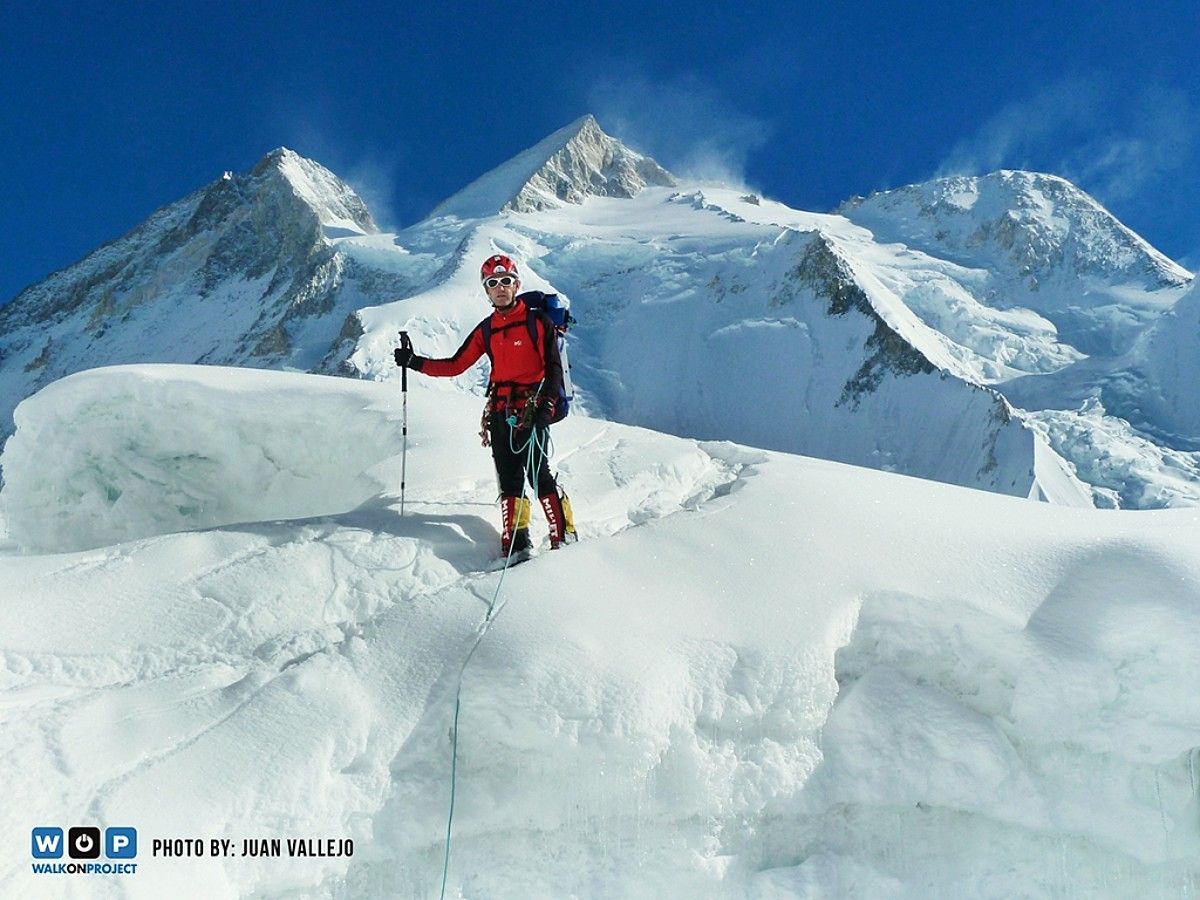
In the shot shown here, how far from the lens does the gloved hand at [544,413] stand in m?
5.68

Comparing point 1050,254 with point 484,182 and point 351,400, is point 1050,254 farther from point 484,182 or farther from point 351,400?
point 351,400

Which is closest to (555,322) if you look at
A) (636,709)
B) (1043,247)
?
(636,709)

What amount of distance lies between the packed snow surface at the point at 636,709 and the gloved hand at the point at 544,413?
101cm

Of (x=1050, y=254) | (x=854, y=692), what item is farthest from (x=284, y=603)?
(x=1050, y=254)

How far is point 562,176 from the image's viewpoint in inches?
4097

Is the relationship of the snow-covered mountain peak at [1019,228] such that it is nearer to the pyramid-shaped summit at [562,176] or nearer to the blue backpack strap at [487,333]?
the pyramid-shaped summit at [562,176]

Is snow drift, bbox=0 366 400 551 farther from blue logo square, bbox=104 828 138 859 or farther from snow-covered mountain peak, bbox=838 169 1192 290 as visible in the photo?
snow-covered mountain peak, bbox=838 169 1192 290

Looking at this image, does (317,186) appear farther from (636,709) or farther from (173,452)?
(636,709)

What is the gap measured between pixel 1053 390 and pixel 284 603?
5659 centimetres

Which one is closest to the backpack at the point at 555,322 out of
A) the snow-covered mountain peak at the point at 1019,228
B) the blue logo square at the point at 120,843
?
the blue logo square at the point at 120,843

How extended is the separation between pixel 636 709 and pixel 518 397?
2627 mm

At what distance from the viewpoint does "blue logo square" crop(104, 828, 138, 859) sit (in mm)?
3215

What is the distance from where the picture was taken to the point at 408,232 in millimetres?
80812

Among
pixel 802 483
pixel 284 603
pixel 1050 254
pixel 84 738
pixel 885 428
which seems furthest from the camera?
pixel 1050 254
